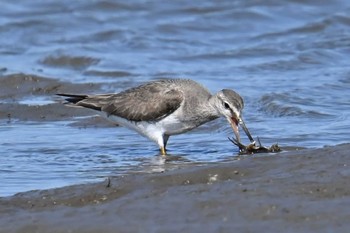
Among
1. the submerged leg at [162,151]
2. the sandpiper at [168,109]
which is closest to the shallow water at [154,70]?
the submerged leg at [162,151]

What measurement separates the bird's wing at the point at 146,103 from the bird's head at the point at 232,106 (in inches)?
20.1

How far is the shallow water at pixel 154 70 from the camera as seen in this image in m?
→ 11.1

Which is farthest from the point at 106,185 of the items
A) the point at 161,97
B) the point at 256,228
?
the point at 161,97

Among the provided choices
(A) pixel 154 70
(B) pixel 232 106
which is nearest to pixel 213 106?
(B) pixel 232 106

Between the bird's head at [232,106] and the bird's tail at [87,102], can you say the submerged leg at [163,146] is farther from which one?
the bird's tail at [87,102]

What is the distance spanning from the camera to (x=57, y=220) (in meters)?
7.66

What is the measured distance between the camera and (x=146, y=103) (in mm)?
11312

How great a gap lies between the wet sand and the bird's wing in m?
2.16

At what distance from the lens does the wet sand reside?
7.33 metres

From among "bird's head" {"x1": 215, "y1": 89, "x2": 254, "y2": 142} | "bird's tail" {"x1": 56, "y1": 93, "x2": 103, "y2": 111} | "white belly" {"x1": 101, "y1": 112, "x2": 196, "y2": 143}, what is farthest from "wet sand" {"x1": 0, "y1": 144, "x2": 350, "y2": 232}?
"bird's tail" {"x1": 56, "y1": 93, "x2": 103, "y2": 111}

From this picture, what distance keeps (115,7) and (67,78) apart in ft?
19.8

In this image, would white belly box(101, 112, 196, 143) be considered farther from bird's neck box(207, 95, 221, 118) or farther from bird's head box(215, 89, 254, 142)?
bird's head box(215, 89, 254, 142)

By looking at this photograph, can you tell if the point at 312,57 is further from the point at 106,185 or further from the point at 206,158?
the point at 106,185

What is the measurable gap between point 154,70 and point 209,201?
8265mm
